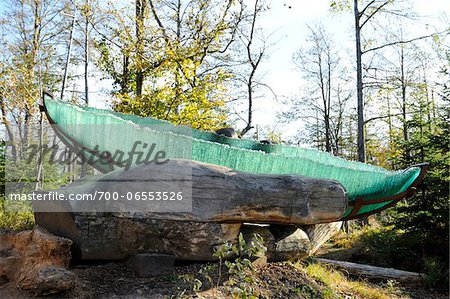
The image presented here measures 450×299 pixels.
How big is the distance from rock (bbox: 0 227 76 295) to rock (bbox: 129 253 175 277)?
57cm

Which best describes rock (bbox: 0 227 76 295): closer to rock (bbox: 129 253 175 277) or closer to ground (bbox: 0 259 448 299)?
ground (bbox: 0 259 448 299)

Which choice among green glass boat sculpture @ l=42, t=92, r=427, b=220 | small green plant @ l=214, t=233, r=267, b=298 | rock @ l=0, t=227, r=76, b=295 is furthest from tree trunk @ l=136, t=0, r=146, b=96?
small green plant @ l=214, t=233, r=267, b=298

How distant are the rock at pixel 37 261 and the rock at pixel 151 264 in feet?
1.89

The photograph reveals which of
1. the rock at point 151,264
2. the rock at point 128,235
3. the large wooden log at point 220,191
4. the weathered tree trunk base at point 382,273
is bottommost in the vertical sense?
the weathered tree trunk base at point 382,273

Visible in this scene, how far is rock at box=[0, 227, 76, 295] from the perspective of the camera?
280 centimetres

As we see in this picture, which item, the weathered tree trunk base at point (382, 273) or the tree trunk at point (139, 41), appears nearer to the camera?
the weathered tree trunk base at point (382, 273)

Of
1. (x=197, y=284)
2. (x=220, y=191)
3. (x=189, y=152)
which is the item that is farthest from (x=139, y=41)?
(x=197, y=284)

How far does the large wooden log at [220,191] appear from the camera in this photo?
3.45 metres

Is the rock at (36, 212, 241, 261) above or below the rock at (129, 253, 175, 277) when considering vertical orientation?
above

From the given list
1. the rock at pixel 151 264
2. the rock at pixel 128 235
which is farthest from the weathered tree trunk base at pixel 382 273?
the rock at pixel 151 264

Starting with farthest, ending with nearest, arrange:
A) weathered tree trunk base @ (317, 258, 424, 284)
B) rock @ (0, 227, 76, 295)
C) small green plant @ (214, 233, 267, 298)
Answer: weathered tree trunk base @ (317, 258, 424, 284), small green plant @ (214, 233, 267, 298), rock @ (0, 227, 76, 295)

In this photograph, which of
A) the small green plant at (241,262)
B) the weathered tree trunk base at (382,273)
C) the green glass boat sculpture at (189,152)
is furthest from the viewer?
the weathered tree trunk base at (382,273)

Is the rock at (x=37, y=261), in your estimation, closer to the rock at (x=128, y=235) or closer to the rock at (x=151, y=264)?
the rock at (x=128, y=235)

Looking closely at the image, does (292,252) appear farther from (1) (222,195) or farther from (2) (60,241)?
(2) (60,241)
